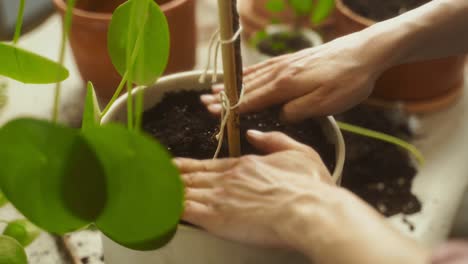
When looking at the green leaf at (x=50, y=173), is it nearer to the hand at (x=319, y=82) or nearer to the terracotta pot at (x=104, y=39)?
the hand at (x=319, y=82)

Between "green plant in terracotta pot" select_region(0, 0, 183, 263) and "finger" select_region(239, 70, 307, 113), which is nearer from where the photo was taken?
"green plant in terracotta pot" select_region(0, 0, 183, 263)

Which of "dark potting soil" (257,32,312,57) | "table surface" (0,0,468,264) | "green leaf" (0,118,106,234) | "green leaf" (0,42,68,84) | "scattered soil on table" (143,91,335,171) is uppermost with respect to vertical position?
"green leaf" (0,42,68,84)

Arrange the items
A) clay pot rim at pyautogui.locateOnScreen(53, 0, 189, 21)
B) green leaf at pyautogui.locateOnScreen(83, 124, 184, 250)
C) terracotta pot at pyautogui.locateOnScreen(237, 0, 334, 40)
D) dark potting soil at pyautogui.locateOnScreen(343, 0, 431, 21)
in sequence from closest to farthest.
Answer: green leaf at pyautogui.locateOnScreen(83, 124, 184, 250), clay pot rim at pyautogui.locateOnScreen(53, 0, 189, 21), dark potting soil at pyautogui.locateOnScreen(343, 0, 431, 21), terracotta pot at pyautogui.locateOnScreen(237, 0, 334, 40)

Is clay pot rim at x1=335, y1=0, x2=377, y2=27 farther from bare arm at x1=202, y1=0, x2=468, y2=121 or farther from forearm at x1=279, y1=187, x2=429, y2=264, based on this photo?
forearm at x1=279, y1=187, x2=429, y2=264

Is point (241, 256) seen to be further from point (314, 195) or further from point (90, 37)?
point (90, 37)

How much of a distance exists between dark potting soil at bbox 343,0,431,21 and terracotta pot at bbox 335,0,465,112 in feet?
0.11

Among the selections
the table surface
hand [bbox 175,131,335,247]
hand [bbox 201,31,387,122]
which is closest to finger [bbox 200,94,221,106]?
hand [bbox 201,31,387,122]

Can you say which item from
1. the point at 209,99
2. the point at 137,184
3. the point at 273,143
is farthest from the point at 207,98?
the point at 137,184

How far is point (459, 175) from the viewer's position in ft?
2.25

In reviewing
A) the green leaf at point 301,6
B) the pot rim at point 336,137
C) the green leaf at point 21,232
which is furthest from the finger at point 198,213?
the green leaf at point 301,6

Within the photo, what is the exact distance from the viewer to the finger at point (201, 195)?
0.41 metres

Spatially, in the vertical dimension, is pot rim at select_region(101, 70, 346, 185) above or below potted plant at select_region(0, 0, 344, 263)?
below

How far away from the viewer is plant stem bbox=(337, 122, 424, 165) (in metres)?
0.64

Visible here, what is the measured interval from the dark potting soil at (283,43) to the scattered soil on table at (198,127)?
11.2 inches
